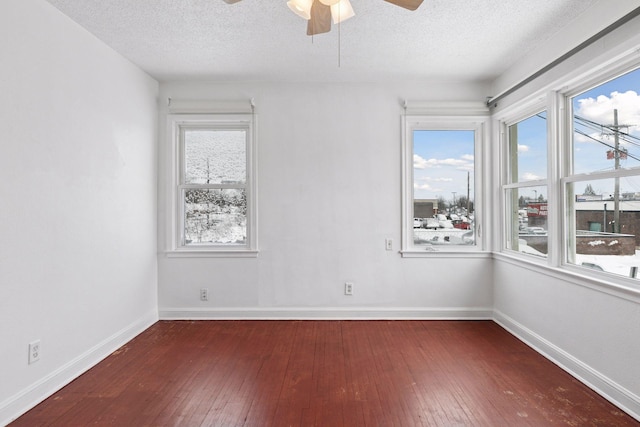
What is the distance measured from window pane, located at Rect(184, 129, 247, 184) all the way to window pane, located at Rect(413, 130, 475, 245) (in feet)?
6.39

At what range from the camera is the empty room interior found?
2.16m

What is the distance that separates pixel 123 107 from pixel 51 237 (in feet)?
4.58

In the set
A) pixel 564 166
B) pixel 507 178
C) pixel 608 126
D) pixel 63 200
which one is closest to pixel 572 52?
pixel 608 126

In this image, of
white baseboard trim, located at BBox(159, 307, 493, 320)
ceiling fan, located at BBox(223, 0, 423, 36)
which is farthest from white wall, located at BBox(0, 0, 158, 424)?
ceiling fan, located at BBox(223, 0, 423, 36)

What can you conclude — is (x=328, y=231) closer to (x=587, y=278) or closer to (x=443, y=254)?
(x=443, y=254)

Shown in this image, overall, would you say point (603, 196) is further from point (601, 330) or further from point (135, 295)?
point (135, 295)

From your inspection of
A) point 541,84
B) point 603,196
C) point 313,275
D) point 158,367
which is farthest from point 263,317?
point 541,84

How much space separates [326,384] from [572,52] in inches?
116

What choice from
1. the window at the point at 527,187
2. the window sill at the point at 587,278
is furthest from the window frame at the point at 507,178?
the window sill at the point at 587,278

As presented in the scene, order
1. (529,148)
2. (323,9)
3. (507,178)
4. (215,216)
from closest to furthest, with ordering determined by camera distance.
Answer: (323,9), (529,148), (507,178), (215,216)

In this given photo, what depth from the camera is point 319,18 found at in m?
1.91

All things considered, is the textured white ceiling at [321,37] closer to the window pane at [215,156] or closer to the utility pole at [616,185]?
the window pane at [215,156]

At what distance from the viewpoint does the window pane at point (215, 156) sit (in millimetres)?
3850

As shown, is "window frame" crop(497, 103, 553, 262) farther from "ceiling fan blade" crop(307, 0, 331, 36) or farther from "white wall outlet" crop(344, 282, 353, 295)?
"ceiling fan blade" crop(307, 0, 331, 36)
